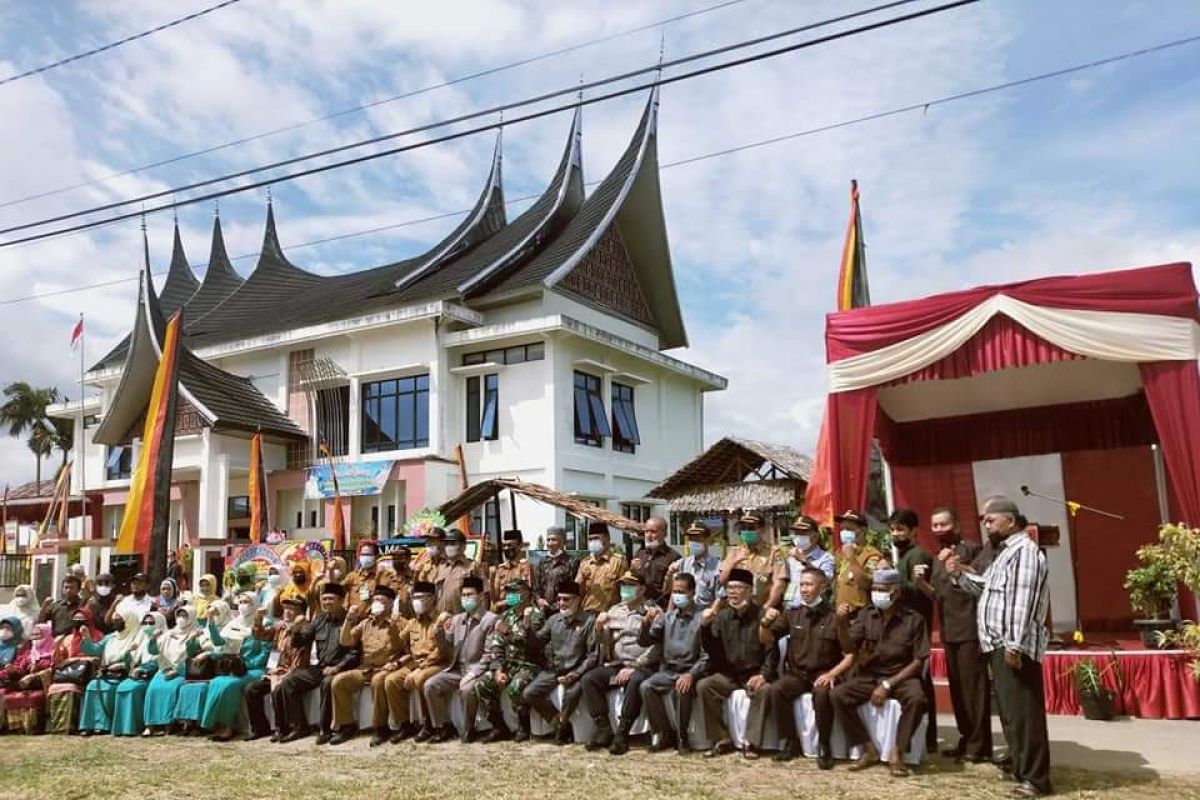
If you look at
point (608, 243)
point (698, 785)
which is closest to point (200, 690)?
point (698, 785)

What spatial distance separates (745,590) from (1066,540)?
677cm

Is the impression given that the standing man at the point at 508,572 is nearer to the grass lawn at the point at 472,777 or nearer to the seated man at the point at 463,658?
the seated man at the point at 463,658

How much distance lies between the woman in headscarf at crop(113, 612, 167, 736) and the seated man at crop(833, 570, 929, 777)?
6824mm

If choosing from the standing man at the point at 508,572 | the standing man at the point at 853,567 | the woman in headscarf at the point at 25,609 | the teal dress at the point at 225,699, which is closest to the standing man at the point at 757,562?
the standing man at the point at 853,567

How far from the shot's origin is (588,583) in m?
9.77

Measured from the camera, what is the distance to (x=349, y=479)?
23438mm

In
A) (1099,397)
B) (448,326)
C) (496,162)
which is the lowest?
(1099,397)

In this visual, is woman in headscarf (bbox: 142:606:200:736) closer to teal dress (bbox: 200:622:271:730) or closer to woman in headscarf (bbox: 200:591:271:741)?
woman in headscarf (bbox: 200:591:271:741)

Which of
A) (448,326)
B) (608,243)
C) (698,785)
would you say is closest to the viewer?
(698,785)

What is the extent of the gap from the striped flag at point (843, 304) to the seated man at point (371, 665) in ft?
13.9

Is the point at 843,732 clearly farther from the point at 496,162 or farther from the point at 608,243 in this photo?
the point at 496,162

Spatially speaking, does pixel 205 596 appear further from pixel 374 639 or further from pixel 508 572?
pixel 508 572

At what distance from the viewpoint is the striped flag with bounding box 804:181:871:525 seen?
394 inches

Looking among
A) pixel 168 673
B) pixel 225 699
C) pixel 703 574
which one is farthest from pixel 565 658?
pixel 168 673
